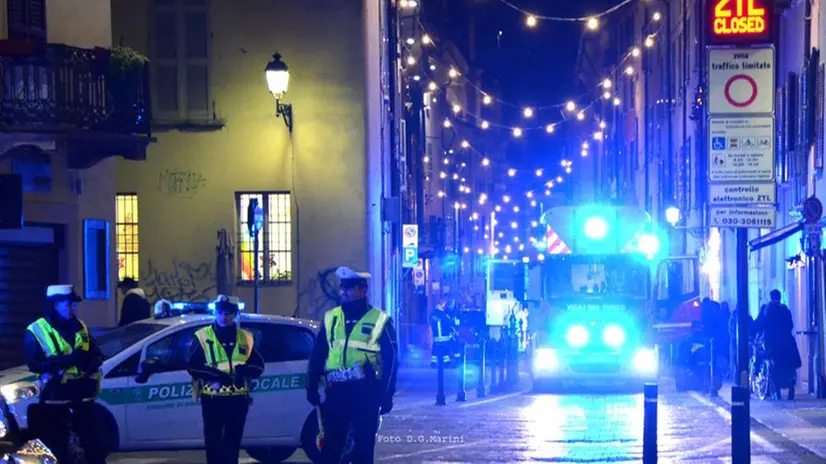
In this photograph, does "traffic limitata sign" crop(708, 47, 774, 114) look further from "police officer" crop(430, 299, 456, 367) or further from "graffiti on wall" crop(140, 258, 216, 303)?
"graffiti on wall" crop(140, 258, 216, 303)

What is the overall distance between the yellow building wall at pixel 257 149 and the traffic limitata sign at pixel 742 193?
17.0 metres

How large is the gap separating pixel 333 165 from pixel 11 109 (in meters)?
11.4

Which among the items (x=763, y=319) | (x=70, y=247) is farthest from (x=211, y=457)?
(x=763, y=319)

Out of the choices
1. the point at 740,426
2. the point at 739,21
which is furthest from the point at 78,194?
the point at 740,426

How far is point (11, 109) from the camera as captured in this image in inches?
734


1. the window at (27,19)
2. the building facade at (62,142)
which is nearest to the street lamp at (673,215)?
the building facade at (62,142)

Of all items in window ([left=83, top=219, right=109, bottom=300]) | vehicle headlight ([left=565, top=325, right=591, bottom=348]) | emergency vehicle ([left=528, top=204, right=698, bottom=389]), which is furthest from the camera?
vehicle headlight ([left=565, top=325, right=591, bottom=348])

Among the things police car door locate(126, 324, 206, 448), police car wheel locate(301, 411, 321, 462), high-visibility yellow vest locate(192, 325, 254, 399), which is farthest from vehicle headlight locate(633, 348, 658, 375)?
high-visibility yellow vest locate(192, 325, 254, 399)

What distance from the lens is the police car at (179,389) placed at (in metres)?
14.8

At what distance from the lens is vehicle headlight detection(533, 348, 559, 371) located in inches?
1043

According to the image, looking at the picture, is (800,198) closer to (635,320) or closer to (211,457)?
(635,320)

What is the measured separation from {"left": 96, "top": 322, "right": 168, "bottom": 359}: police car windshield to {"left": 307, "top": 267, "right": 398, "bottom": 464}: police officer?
458 cm

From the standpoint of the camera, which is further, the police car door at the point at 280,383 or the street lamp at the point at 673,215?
the street lamp at the point at 673,215

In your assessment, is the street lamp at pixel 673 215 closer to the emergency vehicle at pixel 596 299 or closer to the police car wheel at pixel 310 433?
the emergency vehicle at pixel 596 299
